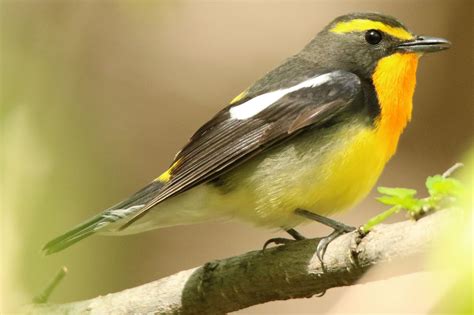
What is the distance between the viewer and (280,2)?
6527 millimetres

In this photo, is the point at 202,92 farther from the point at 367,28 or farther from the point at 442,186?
the point at 442,186

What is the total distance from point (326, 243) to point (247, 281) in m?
0.36

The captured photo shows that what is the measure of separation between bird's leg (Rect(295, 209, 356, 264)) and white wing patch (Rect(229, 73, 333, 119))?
1.47ft

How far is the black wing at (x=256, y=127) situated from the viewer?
2.85m

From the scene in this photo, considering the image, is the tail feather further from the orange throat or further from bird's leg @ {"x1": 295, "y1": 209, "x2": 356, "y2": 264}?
the orange throat

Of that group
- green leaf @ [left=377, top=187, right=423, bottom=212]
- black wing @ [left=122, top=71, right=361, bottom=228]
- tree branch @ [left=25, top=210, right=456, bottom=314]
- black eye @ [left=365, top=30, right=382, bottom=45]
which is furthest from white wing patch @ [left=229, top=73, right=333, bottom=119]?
green leaf @ [left=377, top=187, right=423, bottom=212]

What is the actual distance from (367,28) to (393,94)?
413 mm

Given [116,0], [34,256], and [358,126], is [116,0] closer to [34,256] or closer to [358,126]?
[358,126]

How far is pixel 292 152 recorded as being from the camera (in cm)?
286

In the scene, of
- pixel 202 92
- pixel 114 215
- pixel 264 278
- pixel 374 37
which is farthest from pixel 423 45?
pixel 202 92

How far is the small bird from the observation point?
2.81 m

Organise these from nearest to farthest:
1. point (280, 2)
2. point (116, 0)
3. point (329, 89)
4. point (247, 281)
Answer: point (247, 281)
point (116, 0)
point (329, 89)
point (280, 2)

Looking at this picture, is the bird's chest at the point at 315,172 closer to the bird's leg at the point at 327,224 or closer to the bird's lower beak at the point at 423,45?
the bird's leg at the point at 327,224

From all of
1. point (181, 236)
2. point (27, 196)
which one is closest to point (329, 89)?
point (27, 196)
